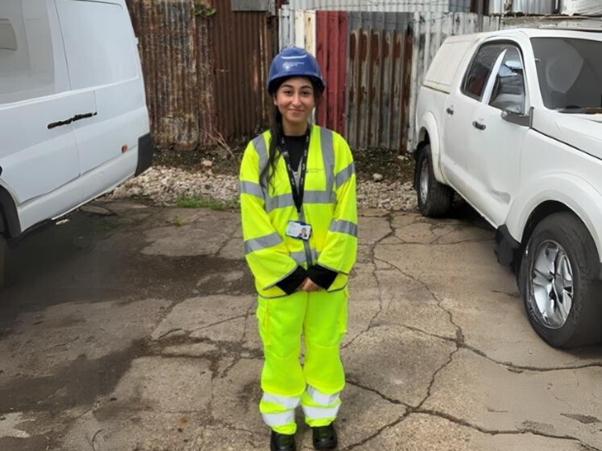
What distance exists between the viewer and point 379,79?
28.5 feet

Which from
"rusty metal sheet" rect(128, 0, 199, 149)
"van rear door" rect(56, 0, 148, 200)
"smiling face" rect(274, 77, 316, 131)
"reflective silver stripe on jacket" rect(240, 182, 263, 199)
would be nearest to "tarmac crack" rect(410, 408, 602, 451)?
"reflective silver stripe on jacket" rect(240, 182, 263, 199)

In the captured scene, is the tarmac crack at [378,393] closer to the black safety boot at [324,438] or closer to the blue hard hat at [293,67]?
the black safety boot at [324,438]

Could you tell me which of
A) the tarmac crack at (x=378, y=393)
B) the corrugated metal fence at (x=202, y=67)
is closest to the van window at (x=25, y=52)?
the tarmac crack at (x=378, y=393)

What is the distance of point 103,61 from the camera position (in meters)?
5.47

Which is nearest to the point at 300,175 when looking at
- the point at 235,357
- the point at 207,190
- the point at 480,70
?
the point at 235,357

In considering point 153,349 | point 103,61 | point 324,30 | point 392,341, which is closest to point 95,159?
point 103,61

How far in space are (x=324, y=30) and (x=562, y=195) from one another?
5.66 metres

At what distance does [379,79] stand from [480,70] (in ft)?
11.4

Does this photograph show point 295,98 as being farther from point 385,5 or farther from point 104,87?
point 385,5

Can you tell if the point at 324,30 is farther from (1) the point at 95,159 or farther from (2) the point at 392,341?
(2) the point at 392,341

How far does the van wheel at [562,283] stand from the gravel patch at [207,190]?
9.71ft

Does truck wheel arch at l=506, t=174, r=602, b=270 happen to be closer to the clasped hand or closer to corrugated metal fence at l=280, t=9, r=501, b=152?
the clasped hand

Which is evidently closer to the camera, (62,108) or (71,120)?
(62,108)

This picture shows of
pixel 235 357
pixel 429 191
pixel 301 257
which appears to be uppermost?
pixel 301 257
